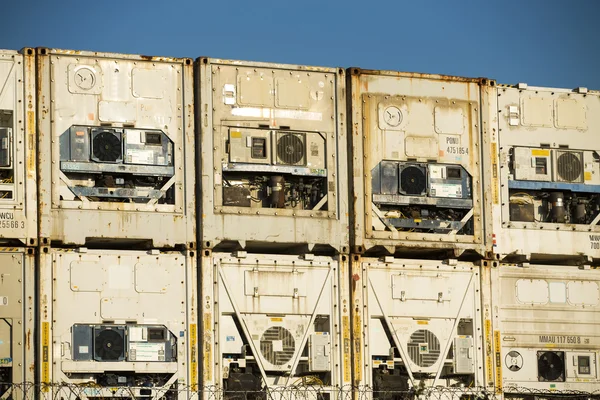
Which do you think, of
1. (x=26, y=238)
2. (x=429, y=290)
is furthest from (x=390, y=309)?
(x=26, y=238)

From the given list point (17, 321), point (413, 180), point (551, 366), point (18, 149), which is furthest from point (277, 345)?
point (18, 149)

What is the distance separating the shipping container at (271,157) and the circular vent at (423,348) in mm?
2639

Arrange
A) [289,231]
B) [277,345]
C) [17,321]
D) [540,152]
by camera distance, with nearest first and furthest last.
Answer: [17,321] → [277,345] → [289,231] → [540,152]

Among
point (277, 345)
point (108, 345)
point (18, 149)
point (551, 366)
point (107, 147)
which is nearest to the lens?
point (108, 345)

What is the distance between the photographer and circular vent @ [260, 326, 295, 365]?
31.4 metres

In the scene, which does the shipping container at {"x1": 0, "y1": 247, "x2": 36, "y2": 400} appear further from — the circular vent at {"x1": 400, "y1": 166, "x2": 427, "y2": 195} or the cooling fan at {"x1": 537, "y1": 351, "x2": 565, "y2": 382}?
the cooling fan at {"x1": 537, "y1": 351, "x2": 565, "y2": 382}

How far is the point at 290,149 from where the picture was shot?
1276 inches

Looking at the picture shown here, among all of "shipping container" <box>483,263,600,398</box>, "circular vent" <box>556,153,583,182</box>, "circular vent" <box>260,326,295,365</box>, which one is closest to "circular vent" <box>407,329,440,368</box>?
"shipping container" <box>483,263,600,398</box>

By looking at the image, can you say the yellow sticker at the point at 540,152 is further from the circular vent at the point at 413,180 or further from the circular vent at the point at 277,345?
the circular vent at the point at 277,345

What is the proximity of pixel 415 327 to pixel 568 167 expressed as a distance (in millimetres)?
5733

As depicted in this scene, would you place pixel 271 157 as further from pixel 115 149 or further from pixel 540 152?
pixel 540 152

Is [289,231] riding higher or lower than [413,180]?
lower

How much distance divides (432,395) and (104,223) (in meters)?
8.54

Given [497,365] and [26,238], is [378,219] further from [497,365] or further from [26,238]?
[26,238]
